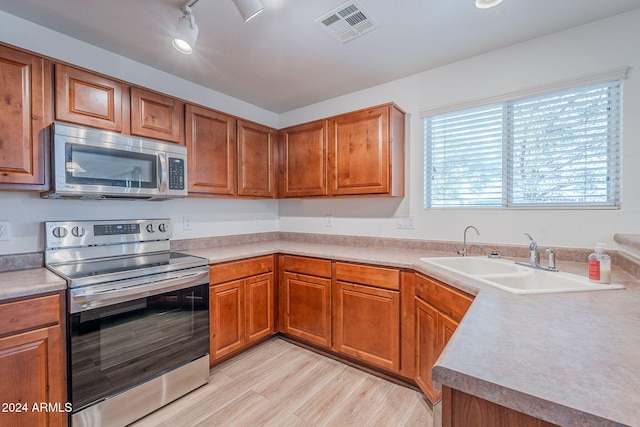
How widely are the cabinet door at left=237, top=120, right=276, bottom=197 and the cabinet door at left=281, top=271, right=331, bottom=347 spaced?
2.98 feet

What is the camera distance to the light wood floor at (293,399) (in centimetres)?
168

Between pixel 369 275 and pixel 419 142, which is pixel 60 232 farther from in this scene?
pixel 419 142

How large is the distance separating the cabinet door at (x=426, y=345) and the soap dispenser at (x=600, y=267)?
0.77 meters

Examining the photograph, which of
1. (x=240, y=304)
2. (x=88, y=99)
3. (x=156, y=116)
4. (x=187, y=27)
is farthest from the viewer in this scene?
(x=240, y=304)

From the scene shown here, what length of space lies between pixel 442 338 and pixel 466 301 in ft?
1.19

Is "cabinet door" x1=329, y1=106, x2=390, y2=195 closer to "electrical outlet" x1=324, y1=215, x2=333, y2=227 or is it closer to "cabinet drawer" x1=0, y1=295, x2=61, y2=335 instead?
"electrical outlet" x1=324, y1=215, x2=333, y2=227

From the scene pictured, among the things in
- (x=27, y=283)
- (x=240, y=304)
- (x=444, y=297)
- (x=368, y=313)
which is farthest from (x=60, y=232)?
(x=444, y=297)

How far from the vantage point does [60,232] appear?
182cm

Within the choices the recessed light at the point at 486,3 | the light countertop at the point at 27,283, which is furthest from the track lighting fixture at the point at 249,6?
the light countertop at the point at 27,283

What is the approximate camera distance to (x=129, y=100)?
1.94 meters

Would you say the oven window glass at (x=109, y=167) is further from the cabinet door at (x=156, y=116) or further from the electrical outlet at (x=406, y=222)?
the electrical outlet at (x=406, y=222)

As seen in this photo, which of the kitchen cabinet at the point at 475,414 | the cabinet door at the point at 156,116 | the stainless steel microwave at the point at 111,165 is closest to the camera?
the kitchen cabinet at the point at 475,414

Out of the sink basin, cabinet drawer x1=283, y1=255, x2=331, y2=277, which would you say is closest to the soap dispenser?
the sink basin

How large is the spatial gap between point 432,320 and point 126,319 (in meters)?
1.84
